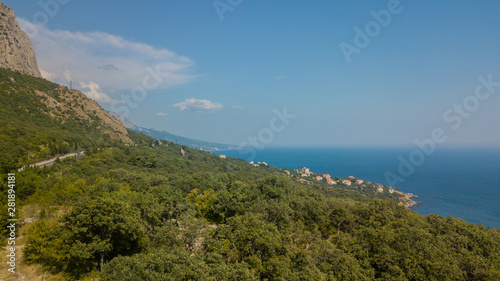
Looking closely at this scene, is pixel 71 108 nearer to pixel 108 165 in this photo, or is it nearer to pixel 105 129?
pixel 105 129

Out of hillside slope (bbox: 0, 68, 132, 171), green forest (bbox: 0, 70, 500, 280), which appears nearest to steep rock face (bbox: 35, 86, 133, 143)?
hillside slope (bbox: 0, 68, 132, 171)

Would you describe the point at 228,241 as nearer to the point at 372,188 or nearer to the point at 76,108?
the point at 76,108

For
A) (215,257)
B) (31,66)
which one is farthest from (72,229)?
(31,66)

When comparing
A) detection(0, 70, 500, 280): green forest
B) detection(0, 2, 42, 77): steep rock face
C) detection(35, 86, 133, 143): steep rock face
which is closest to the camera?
detection(0, 70, 500, 280): green forest

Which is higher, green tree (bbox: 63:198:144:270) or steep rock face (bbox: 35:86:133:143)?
steep rock face (bbox: 35:86:133:143)

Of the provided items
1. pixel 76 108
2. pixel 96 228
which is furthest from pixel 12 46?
pixel 96 228

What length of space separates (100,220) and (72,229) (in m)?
1.60

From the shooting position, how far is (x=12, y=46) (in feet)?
315

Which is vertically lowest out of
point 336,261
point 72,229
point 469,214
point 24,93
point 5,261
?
point 5,261

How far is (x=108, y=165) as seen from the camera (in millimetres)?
50094

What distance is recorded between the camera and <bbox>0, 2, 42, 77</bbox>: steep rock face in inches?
3585

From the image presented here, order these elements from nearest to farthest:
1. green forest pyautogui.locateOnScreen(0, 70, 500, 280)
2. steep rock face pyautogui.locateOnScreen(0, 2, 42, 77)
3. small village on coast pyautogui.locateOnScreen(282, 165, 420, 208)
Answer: green forest pyautogui.locateOnScreen(0, 70, 500, 280)
steep rock face pyautogui.locateOnScreen(0, 2, 42, 77)
small village on coast pyautogui.locateOnScreen(282, 165, 420, 208)

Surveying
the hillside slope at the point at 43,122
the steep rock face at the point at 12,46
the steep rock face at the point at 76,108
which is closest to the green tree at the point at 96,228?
the hillside slope at the point at 43,122

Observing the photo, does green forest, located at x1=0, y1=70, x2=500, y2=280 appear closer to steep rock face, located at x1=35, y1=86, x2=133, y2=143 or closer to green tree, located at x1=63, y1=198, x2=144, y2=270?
green tree, located at x1=63, y1=198, x2=144, y2=270
